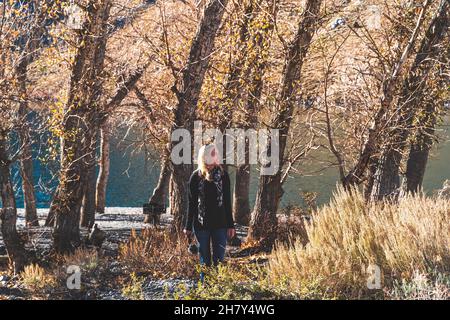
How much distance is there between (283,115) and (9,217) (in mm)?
5266

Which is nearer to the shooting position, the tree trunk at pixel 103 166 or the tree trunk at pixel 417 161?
the tree trunk at pixel 417 161

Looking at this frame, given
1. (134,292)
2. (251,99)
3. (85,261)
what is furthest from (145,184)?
(134,292)

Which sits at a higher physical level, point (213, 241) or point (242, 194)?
point (242, 194)

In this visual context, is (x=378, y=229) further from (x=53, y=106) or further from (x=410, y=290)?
(x=53, y=106)

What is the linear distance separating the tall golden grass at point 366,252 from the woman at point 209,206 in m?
0.84

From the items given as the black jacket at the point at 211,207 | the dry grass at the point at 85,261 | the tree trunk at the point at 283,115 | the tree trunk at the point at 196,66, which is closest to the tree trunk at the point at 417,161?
the tree trunk at the point at 283,115

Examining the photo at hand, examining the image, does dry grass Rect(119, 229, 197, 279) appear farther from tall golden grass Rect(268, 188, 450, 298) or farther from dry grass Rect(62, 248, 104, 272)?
tall golden grass Rect(268, 188, 450, 298)

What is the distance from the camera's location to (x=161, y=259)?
30.3ft

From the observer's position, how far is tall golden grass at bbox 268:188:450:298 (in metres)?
7.02

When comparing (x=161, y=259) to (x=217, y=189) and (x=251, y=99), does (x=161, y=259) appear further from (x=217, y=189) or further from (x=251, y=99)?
(x=251, y=99)

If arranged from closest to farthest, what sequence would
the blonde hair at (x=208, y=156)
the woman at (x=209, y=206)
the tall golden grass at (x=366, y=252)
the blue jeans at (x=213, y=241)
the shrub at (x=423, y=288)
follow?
1. the shrub at (x=423, y=288)
2. the tall golden grass at (x=366, y=252)
3. the blonde hair at (x=208, y=156)
4. the woman at (x=209, y=206)
5. the blue jeans at (x=213, y=241)

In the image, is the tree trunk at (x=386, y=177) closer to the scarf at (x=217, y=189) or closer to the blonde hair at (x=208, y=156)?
the scarf at (x=217, y=189)

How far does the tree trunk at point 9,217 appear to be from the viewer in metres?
9.77
